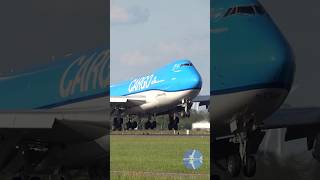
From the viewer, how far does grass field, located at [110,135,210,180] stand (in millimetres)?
6781

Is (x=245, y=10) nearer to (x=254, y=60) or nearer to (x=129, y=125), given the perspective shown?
(x=254, y=60)

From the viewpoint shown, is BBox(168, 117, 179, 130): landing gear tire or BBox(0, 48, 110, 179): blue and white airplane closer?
BBox(0, 48, 110, 179): blue and white airplane

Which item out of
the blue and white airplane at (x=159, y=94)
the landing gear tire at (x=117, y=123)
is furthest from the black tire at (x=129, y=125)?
the landing gear tire at (x=117, y=123)

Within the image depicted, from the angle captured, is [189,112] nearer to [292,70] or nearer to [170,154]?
[170,154]

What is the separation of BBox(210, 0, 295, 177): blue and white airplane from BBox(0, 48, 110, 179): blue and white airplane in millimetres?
1483

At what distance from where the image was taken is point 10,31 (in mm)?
7770

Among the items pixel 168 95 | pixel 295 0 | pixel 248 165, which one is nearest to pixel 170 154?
pixel 248 165

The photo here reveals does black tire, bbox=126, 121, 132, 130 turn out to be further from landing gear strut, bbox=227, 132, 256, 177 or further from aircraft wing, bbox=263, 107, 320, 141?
aircraft wing, bbox=263, 107, 320, 141

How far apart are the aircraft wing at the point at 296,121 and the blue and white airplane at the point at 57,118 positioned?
2.24 meters

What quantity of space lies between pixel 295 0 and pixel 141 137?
2.81 metres

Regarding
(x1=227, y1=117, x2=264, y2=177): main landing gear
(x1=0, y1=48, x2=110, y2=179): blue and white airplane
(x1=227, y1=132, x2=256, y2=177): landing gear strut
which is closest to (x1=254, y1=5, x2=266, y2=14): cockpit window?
(x1=227, y1=117, x2=264, y2=177): main landing gear

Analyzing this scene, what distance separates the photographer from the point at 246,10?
7137mm

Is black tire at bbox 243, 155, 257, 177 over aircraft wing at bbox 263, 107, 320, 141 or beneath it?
beneath

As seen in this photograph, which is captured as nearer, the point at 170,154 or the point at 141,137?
the point at 170,154
